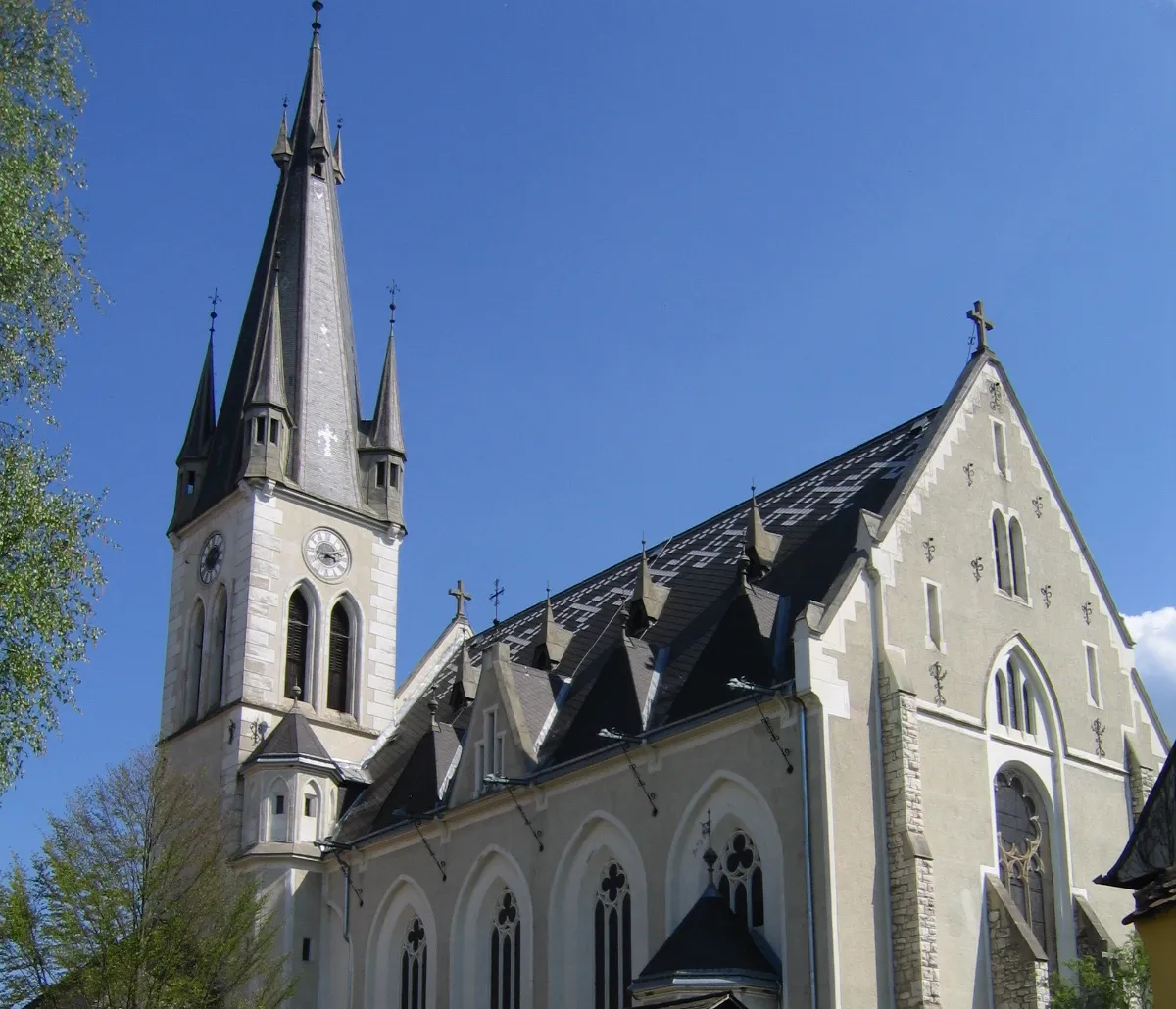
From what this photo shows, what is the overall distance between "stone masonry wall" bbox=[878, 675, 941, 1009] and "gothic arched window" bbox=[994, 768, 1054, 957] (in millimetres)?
2789

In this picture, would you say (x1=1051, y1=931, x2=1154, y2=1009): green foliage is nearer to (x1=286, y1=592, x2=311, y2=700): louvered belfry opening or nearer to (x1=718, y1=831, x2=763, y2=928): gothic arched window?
(x1=718, y1=831, x2=763, y2=928): gothic arched window

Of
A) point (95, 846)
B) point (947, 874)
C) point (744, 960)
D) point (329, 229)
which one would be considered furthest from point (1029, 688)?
point (329, 229)

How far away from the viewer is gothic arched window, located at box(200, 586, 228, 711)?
144 ft

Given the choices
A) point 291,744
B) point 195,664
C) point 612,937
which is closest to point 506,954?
point 612,937

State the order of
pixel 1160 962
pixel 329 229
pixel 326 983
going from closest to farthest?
pixel 1160 962, pixel 326 983, pixel 329 229

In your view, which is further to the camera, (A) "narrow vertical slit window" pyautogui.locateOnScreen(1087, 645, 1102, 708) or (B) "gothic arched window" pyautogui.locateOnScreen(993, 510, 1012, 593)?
(A) "narrow vertical slit window" pyautogui.locateOnScreen(1087, 645, 1102, 708)

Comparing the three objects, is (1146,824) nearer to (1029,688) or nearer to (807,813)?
(807,813)

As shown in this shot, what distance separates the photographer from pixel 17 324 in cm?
2044

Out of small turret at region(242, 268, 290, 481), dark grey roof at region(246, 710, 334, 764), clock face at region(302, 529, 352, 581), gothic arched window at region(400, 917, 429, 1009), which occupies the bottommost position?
gothic arched window at region(400, 917, 429, 1009)

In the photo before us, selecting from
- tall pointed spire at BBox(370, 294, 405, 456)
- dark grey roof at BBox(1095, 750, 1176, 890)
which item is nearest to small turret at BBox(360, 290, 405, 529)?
tall pointed spire at BBox(370, 294, 405, 456)

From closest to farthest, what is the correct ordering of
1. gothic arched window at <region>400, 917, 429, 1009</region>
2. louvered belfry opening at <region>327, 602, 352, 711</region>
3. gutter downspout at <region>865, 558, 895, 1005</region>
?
gutter downspout at <region>865, 558, 895, 1005</region> → gothic arched window at <region>400, 917, 429, 1009</region> → louvered belfry opening at <region>327, 602, 352, 711</region>

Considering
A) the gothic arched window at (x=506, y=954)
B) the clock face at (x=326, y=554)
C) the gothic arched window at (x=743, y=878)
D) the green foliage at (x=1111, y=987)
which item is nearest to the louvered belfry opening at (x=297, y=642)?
the clock face at (x=326, y=554)

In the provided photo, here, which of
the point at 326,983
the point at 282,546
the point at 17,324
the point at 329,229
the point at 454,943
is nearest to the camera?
the point at 17,324

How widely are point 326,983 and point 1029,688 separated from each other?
1807 centimetres
